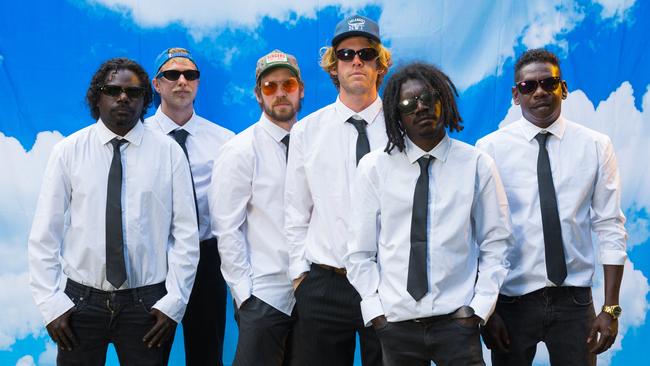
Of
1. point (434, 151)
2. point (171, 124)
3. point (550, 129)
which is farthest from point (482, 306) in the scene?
point (171, 124)

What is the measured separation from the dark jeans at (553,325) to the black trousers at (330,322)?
597mm

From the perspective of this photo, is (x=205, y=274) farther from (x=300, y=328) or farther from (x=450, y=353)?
(x=450, y=353)

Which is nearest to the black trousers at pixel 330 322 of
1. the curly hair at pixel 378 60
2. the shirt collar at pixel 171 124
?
the curly hair at pixel 378 60

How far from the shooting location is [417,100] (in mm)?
3031

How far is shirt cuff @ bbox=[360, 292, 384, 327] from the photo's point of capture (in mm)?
3010

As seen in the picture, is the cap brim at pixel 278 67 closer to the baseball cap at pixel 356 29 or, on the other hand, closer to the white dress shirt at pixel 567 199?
the baseball cap at pixel 356 29

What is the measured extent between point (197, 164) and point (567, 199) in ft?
6.49

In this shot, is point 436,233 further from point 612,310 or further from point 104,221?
point 104,221

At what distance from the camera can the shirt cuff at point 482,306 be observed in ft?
9.58

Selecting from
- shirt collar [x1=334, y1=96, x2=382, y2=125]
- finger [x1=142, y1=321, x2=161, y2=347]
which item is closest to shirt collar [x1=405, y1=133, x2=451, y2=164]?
shirt collar [x1=334, y1=96, x2=382, y2=125]

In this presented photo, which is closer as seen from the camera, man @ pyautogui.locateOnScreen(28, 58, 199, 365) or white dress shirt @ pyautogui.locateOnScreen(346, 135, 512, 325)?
white dress shirt @ pyautogui.locateOnScreen(346, 135, 512, 325)

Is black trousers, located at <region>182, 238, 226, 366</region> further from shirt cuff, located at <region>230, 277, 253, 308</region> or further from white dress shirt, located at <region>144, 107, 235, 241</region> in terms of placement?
shirt cuff, located at <region>230, 277, 253, 308</region>

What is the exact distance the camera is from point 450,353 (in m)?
2.91

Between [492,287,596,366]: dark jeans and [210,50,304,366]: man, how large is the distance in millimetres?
1059
